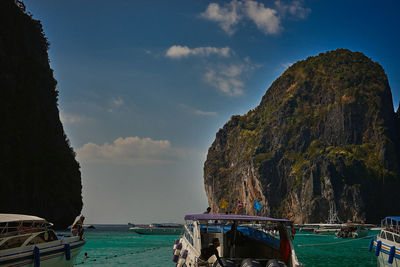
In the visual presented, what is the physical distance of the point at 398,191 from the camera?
138 m

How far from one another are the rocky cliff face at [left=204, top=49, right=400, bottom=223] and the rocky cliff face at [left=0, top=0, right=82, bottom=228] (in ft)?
277

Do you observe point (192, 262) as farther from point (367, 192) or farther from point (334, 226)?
point (367, 192)

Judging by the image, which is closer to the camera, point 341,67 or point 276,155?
point 276,155

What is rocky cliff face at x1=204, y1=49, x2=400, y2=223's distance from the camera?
13638 cm

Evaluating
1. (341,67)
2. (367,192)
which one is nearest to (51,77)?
(367,192)

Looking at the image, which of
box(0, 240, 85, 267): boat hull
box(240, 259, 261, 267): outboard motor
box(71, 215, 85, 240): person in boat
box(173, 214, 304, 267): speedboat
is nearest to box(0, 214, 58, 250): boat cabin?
box(0, 240, 85, 267): boat hull

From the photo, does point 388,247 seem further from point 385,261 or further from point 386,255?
point 385,261

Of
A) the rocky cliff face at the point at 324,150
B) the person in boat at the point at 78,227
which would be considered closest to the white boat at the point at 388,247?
the person in boat at the point at 78,227

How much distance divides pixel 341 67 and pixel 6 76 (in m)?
148

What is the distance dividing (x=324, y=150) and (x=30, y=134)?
107 meters

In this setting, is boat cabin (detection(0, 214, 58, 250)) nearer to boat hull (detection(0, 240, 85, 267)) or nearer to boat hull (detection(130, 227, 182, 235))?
boat hull (detection(0, 240, 85, 267))

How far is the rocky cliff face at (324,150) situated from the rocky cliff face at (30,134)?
3318 inches

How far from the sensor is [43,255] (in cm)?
1669

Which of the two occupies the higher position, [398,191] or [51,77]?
→ [51,77]
